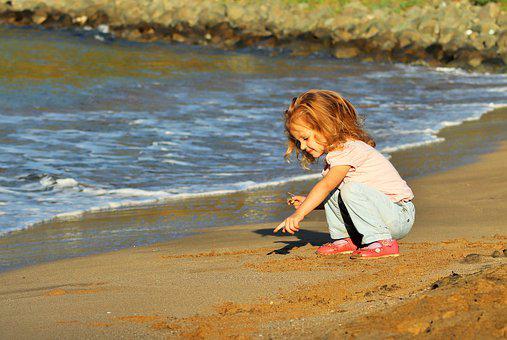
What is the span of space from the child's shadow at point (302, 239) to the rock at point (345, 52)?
21.1m

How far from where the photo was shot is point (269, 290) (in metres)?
3.99

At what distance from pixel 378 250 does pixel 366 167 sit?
44cm

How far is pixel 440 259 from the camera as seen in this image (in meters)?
4.34

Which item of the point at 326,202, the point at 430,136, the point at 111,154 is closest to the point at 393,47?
the point at 430,136

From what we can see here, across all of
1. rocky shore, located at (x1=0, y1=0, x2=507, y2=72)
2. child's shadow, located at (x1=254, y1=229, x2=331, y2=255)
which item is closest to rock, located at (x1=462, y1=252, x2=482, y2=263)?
child's shadow, located at (x1=254, y1=229, x2=331, y2=255)

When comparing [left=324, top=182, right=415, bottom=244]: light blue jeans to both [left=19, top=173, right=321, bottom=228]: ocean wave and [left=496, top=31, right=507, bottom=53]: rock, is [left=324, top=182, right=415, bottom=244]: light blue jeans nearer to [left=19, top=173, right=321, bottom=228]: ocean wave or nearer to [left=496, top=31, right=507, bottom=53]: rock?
[left=19, top=173, right=321, bottom=228]: ocean wave

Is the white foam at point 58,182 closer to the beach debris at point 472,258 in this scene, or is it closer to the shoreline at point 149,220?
the shoreline at point 149,220

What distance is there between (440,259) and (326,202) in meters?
0.84

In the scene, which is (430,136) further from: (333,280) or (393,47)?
(393,47)

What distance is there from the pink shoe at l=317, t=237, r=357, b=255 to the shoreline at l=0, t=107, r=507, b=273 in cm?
131

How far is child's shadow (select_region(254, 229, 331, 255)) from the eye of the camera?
16.9ft

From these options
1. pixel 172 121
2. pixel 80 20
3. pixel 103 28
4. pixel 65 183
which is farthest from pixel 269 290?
pixel 80 20

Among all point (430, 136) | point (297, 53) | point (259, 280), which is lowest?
point (297, 53)

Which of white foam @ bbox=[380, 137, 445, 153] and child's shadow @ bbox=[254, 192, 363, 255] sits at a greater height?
child's shadow @ bbox=[254, 192, 363, 255]
